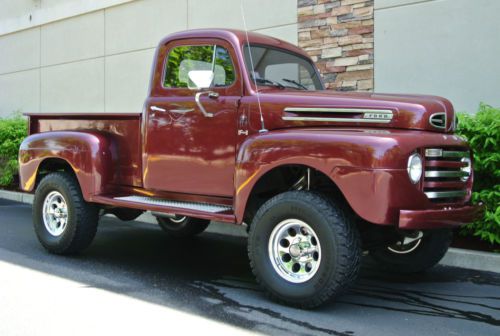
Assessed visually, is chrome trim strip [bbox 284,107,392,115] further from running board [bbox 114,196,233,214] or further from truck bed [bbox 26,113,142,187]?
truck bed [bbox 26,113,142,187]

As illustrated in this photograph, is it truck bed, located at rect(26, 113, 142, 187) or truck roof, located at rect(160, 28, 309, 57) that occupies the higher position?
truck roof, located at rect(160, 28, 309, 57)

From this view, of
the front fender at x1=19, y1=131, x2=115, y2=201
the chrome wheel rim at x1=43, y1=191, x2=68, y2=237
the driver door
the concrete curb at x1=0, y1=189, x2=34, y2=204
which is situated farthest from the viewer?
the concrete curb at x1=0, y1=189, x2=34, y2=204

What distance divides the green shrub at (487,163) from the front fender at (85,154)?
3733 millimetres

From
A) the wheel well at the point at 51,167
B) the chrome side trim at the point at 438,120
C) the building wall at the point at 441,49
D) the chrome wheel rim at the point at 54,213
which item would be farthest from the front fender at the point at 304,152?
the building wall at the point at 441,49

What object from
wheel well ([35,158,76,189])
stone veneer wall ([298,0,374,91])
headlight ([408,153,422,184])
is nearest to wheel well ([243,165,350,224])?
headlight ([408,153,422,184])

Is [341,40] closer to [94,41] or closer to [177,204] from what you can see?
[177,204]

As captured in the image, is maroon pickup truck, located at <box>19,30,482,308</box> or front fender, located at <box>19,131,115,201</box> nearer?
maroon pickup truck, located at <box>19,30,482,308</box>

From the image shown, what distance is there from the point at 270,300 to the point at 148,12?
9.02m

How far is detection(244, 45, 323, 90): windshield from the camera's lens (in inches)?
206

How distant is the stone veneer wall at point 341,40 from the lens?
28.6 feet

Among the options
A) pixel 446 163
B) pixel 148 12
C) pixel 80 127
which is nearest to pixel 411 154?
pixel 446 163

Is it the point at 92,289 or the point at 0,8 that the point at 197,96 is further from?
the point at 0,8

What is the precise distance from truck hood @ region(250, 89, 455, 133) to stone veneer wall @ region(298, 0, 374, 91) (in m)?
4.15

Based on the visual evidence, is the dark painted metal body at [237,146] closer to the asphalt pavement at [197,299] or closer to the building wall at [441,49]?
the asphalt pavement at [197,299]
